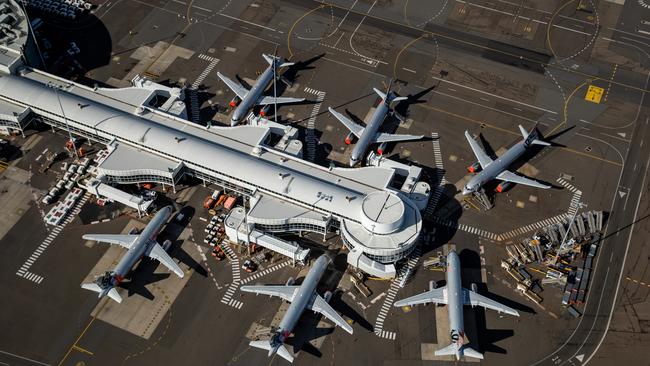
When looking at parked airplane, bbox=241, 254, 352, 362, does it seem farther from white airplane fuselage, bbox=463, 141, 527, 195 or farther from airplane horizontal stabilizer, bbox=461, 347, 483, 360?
white airplane fuselage, bbox=463, 141, 527, 195

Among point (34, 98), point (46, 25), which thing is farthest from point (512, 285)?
point (46, 25)

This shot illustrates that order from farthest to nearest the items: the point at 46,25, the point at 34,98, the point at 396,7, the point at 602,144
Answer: the point at 396,7 < the point at 46,25 < the point at 602,144 < the point at 34,98

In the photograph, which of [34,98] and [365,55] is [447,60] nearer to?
[365,55]

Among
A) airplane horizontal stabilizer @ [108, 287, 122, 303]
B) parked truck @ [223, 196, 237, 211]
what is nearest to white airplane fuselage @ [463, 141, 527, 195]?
parked truck @ [223, 196, 237, 211]

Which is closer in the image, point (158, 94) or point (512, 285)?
point (512, 285)

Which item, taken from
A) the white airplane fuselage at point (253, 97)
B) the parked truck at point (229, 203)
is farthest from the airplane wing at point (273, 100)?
the parked truck at point (229, 203)

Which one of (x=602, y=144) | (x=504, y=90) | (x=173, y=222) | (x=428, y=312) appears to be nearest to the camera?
(x=428, y=312)

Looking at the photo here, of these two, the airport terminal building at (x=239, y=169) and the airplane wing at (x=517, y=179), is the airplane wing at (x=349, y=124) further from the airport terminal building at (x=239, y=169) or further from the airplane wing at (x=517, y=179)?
the airplane wing at (x=517, y=179)

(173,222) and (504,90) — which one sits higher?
(504,90)
